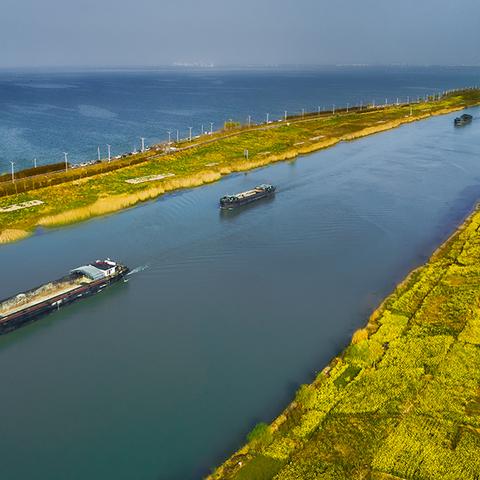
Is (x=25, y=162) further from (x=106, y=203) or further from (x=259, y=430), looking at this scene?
(x=259, y=430)

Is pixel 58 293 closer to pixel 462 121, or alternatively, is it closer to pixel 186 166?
pixel 186 166

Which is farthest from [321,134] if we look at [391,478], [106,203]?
[391,478]

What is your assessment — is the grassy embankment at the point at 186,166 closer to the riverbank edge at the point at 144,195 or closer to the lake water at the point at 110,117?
the riverbank edge at the point at 144,195

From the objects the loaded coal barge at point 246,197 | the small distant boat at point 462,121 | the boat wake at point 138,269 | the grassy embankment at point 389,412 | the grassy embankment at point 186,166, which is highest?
the small distant boat at point 462,121

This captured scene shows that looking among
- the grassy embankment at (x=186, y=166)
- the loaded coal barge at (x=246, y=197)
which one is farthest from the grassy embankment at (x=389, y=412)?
the grassy embankment at (x=186, y=166)

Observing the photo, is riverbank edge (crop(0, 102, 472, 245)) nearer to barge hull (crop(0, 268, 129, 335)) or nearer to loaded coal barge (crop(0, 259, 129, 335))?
loaded coal barge (crop(0, 259, 129, 335))

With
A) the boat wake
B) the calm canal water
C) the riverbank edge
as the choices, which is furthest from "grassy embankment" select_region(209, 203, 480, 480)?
the riverbank edge
